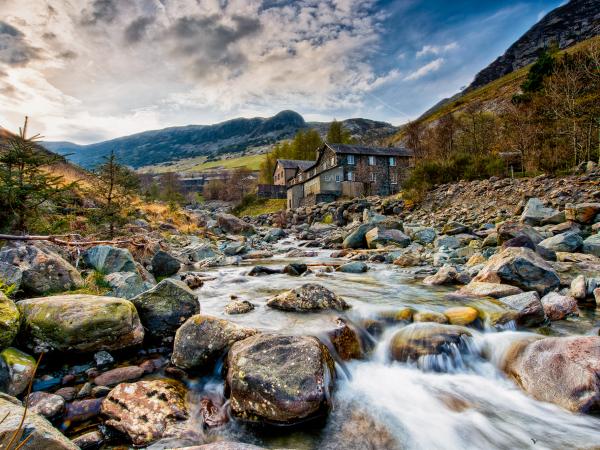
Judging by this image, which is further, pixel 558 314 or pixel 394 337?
pixel 558 314

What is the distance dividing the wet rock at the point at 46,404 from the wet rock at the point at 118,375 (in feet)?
1.80

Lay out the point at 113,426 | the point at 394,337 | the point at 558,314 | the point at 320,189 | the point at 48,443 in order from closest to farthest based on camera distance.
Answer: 1. the point at 48,443
2. the point at 113,426
3. the point at 394,337
4. the point at 558,314
5. the point at 320,189

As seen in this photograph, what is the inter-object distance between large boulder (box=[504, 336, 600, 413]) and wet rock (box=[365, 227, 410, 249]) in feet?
39.6

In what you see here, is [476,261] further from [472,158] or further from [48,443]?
[472,158]

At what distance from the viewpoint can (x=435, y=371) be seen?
5.21 m

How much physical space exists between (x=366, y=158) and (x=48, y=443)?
49.0m

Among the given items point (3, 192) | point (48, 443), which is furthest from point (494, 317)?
point (3, 192)

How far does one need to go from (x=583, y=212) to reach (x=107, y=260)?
1751cm

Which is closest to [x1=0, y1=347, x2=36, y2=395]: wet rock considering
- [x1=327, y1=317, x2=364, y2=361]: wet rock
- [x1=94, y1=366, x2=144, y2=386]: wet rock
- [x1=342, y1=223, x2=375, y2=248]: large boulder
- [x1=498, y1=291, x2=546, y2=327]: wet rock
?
[x1=94, y1=366, x2=144, y2=386]: wet rock

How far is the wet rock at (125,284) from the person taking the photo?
23.8 ft

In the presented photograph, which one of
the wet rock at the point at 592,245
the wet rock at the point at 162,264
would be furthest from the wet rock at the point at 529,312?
the wet rock at the point at 162,264

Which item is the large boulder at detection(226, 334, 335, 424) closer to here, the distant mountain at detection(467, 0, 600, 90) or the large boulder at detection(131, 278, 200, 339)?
the large boulder at detection(131, 278, 200, 339)

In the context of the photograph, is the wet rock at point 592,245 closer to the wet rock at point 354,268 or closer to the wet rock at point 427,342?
the wet rock at point 354,268

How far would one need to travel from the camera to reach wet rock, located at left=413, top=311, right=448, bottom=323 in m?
6.30
